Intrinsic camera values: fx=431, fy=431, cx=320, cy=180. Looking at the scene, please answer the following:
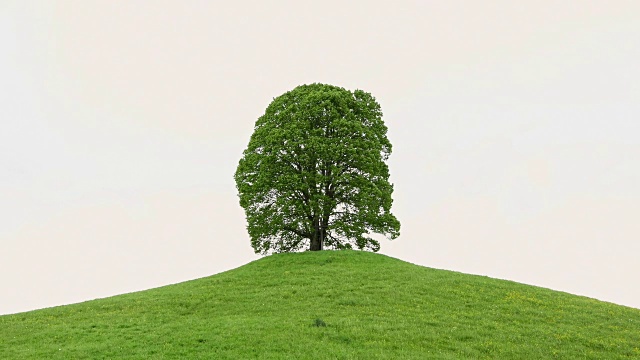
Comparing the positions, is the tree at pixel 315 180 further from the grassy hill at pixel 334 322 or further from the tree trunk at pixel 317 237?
the grassy hill at pixel 334 322

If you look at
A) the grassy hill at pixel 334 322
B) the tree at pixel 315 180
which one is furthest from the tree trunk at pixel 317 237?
the grassy hill at pixel 334 322

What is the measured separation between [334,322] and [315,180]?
20991 mm

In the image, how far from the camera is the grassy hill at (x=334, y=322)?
20.4 m

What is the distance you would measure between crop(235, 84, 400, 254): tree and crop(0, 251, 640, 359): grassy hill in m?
8.29

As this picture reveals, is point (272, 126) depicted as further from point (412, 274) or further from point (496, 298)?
point (496, 298)

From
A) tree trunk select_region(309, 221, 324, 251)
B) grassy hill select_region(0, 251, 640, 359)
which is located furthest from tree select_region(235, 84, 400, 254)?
grassy hill select_region(0, 251, 640, 359)

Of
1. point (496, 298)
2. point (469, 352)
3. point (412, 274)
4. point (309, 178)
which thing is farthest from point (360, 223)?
point (469, 352)

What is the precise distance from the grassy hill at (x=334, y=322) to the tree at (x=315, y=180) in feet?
27.2

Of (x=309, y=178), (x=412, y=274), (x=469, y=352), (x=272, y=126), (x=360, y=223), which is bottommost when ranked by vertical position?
(x=469, y=352)

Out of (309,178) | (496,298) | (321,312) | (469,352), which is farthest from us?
(309,178)

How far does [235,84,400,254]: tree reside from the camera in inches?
1692

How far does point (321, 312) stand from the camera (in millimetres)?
25344

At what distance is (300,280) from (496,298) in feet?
45.7

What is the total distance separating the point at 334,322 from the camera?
76.2 ft
